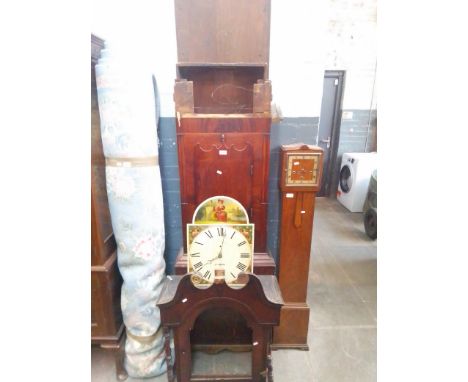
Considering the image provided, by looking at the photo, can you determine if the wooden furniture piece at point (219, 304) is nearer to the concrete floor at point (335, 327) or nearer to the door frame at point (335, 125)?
the concrete floor at point (335, 327)

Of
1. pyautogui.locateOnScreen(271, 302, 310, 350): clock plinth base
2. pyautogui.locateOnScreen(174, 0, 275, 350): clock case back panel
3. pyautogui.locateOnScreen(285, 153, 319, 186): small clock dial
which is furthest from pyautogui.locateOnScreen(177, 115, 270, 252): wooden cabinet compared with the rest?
pyautogui.locateOnScreen(271, 302, 310, 350): clock plinth base

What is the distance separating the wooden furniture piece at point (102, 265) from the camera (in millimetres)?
1250

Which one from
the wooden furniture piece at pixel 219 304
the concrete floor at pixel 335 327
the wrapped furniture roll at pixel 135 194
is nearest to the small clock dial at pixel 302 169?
the wooden furniture piece at pixel 219 304

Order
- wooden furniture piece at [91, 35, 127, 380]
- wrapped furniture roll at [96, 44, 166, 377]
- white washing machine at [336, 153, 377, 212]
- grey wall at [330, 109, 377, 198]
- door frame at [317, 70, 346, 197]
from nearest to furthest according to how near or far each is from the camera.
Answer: wrapped furniture roll at [96, 44, 166, 377] < wooden furniture piece at [91, 35, 127, 380] < white washing machine at [336, 153, 377, 212] < door frame at [317, 70, 346, 197] < grey wall at [330, 109, 377, 198]

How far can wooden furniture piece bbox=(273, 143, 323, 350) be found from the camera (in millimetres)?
1297

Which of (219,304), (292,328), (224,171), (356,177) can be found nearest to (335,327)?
(292,328)

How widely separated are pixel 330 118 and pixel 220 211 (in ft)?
11.6

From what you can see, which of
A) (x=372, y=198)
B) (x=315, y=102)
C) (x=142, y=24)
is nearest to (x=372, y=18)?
(x=372, y=198)

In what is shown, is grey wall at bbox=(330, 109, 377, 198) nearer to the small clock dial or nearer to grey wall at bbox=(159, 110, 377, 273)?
grey wall at bbox=(159, 110, 377, 273)

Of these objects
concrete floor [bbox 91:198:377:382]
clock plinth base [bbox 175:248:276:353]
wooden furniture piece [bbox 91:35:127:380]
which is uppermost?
wooden furniture piece [bbox 91:35:127:380]

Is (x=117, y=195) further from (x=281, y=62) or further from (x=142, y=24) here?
(x=281, y=62)

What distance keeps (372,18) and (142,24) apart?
3676 mm

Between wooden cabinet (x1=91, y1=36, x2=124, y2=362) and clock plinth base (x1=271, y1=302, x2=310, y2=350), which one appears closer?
wooden cabinet (x1=91, y1=36, x2=124, y2=362)

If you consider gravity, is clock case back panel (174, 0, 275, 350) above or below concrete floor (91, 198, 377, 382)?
above
